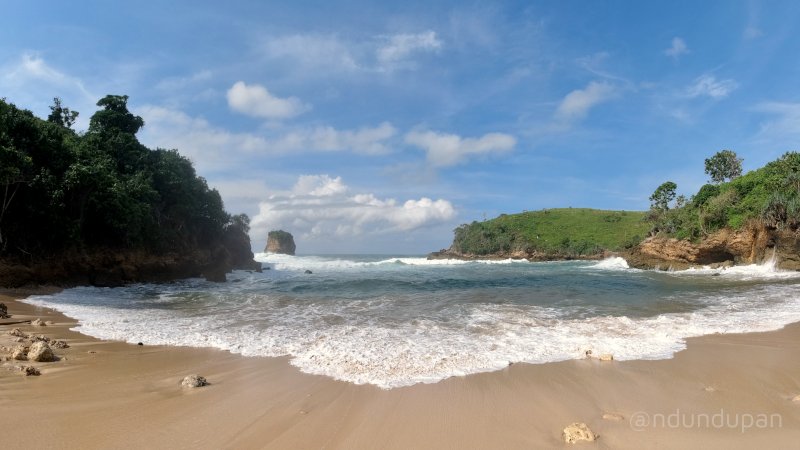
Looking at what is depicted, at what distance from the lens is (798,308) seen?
1166cm

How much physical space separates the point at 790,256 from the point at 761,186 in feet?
28.2

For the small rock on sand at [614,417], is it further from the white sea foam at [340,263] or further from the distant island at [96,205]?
the white sea foam at [340,263]

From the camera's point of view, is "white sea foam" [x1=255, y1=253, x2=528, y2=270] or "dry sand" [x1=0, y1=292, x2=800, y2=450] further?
"white sea foam" [x1=255, y1=253, x2=528, y2=270]

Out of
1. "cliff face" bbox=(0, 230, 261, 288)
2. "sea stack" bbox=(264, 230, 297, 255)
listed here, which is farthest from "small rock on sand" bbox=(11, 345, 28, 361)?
"sea stack" bbox=(264, 230, 297, 255)

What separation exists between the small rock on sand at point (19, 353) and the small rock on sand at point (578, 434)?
26.8 ft

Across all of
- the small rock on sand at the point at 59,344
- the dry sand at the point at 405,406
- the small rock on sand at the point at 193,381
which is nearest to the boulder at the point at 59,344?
the small rock on sand at the point at 59,344

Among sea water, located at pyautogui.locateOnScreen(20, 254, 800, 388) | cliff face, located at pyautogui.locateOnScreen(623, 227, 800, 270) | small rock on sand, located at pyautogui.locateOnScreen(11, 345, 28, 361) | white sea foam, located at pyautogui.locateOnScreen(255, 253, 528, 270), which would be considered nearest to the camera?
small rock on sand, located at pyautogui.locateOnScreen(11, 345, 28, 361)

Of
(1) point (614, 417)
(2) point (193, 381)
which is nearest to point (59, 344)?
(2) point (193, 381)

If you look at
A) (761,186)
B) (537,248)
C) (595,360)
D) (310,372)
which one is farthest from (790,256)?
(537,248)

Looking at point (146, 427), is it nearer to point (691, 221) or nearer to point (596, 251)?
point (691, 221)

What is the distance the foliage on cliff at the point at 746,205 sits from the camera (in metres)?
28.1

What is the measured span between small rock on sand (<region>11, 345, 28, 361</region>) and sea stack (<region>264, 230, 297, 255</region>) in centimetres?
8803

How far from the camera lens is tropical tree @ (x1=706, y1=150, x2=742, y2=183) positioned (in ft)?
178

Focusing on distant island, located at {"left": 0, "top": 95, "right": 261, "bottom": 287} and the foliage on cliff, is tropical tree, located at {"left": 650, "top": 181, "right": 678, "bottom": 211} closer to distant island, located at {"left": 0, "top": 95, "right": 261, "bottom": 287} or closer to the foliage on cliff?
the foliage on cliff
